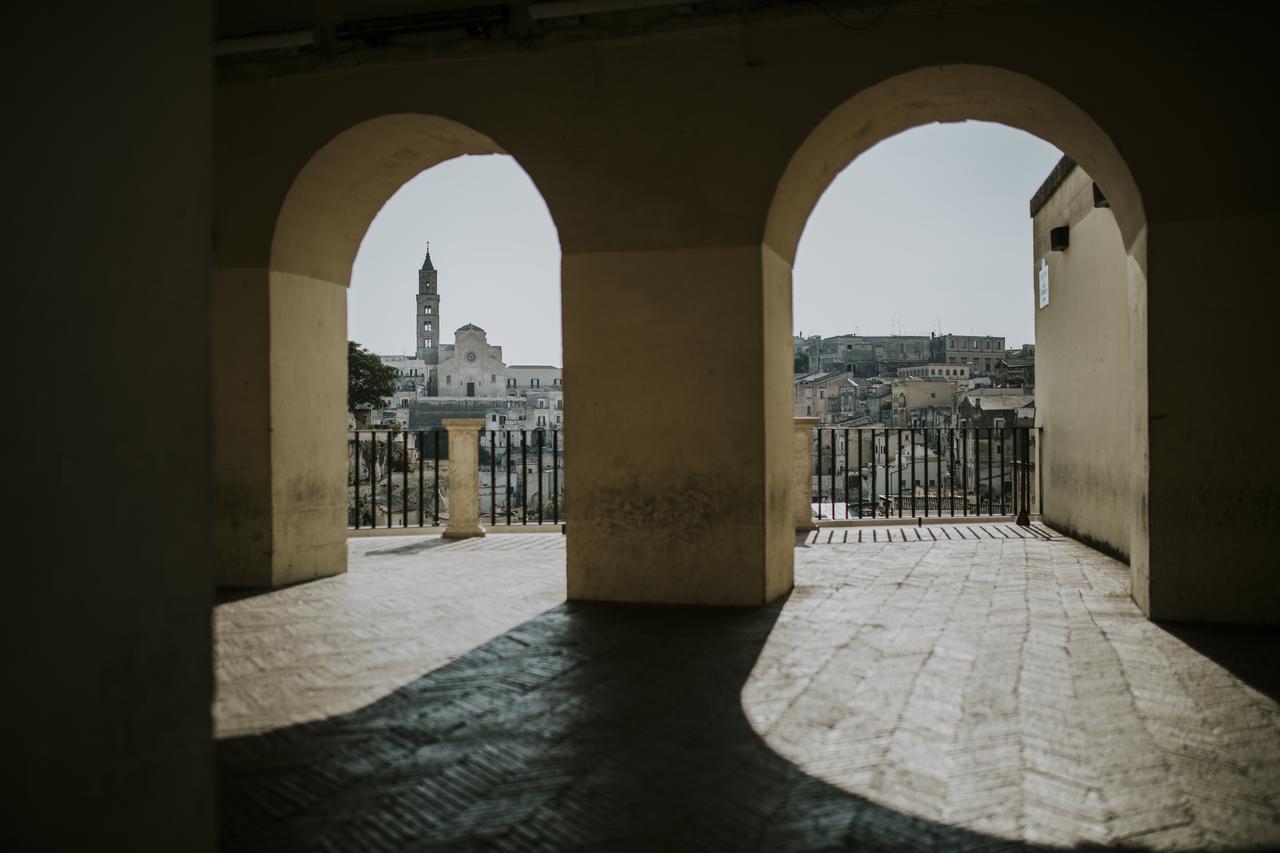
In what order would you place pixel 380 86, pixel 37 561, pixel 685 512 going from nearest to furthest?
pixel 37 561 → pixel 685 512 → pixel 380 86

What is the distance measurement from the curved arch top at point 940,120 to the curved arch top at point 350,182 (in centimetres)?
239

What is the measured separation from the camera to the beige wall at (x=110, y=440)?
66.8 inches

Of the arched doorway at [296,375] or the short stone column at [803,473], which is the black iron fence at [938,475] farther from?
the arched doorway at [296,375]

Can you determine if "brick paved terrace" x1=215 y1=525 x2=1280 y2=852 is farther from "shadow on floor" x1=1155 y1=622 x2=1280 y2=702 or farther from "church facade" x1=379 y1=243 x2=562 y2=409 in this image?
"church facade" x1=379 y1=243 x2=562 y2=409

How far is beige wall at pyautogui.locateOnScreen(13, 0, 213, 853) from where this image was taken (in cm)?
170

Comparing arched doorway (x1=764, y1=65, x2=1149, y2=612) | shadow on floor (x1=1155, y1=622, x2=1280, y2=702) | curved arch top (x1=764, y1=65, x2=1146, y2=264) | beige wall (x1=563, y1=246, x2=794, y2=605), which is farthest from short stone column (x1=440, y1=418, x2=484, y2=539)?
shadow on floor (x1=1155, y1=622, x2=1280, y2=702)

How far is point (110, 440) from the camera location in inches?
73.2

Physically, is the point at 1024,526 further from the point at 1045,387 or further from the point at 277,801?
the point at 277,801

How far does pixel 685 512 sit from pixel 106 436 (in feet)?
16.3

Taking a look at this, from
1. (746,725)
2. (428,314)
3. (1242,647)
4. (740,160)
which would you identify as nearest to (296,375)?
(740,160)

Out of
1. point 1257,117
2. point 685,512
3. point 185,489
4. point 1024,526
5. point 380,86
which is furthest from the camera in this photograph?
point 1024,526

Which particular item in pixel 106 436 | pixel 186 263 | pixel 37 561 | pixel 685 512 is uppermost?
pixel 186 263

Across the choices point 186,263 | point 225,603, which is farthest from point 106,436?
point 225,603

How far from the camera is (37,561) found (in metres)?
1.71
